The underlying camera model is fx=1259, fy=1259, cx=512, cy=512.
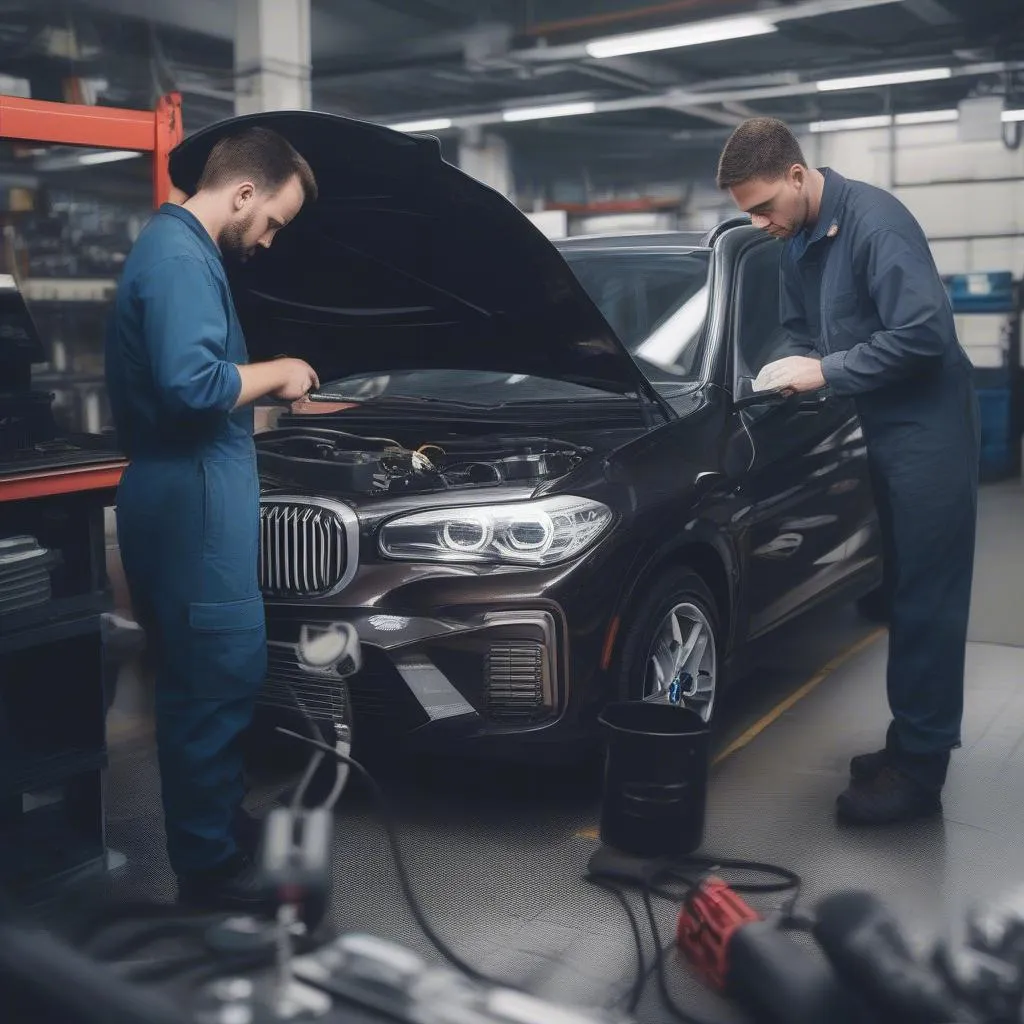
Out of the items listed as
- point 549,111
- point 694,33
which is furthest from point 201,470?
point 549,111

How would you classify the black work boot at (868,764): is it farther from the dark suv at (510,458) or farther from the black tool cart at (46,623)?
the black tool cart at (46,623)

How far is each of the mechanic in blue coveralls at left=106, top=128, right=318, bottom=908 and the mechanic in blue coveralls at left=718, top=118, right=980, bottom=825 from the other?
131 cm

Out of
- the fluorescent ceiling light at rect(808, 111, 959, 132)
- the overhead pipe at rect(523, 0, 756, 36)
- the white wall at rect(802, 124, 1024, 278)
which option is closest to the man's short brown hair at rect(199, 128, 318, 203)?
the overhead pipe at rect(523, 0, 756, 36)

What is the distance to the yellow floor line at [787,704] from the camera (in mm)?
3906

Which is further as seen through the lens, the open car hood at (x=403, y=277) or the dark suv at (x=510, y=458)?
the dark suv at (x=510, y=458)

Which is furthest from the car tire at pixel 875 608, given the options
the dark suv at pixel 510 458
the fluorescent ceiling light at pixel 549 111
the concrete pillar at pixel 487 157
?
the concrete pillar at pixel 487 157

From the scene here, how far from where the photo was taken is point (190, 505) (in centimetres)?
262

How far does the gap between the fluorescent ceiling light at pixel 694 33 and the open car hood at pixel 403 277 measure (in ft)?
30.7

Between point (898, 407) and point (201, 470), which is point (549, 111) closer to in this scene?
point (898, 407)

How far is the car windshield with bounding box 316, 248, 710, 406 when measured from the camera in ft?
12.9

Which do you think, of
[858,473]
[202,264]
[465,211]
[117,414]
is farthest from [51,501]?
[858,473]

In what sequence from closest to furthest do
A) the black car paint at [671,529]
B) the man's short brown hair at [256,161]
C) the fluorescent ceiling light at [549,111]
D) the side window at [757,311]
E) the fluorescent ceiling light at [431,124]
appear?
the man's short brown hair at [256,161]
the black car paint at [671,529]
the side window at [757,311]
the fluorescent ceiling light at [549,111]
the fluorescent ceiling light at [431,124]

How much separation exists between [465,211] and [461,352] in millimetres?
821

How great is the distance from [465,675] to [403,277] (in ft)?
3.78
